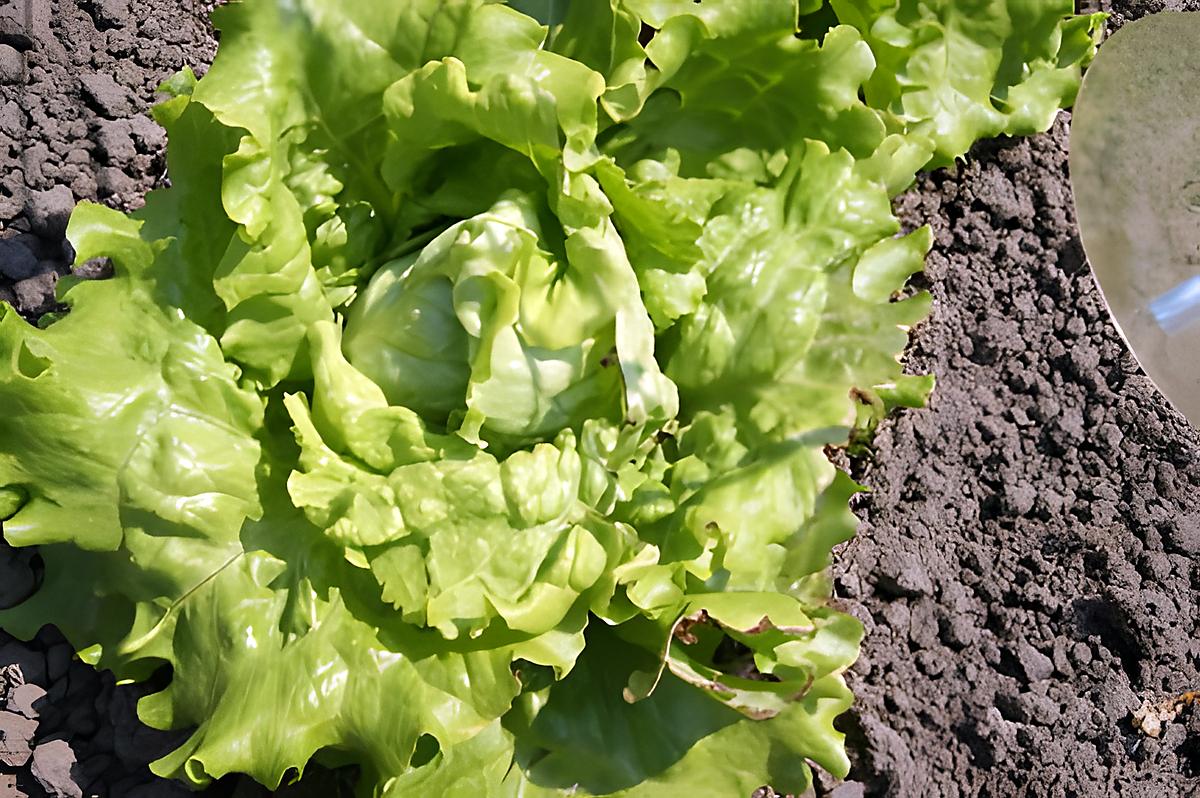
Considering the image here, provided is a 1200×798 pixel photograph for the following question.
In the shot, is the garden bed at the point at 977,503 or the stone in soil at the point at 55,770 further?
the garden bed at the point at 977,503

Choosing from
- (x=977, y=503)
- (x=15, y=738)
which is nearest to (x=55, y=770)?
(x=15, y=738)

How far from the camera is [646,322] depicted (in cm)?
185

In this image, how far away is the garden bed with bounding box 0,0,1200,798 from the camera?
92.8 inches

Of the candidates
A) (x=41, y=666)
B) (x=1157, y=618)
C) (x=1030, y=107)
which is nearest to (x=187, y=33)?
(x=41, y=666)

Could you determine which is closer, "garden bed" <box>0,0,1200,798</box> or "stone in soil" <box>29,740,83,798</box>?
"stone in soil" <box>29,740,83,798</box>

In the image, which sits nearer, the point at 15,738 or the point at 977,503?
the point at 15,738

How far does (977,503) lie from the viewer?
2.74 metres

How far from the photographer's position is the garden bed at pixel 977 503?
2.36 meters

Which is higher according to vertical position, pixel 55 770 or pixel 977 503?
pixel 977 503

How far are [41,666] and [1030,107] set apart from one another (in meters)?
2.75

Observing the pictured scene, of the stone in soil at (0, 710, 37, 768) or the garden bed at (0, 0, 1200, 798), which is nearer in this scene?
the stone in soil at (0, 710, 37, 768)

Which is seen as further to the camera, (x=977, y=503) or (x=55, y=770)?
(x=977, y=503)

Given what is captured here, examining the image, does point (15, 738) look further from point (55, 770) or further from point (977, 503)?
point (977, 503)

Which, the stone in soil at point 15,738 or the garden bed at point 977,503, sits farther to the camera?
the garden bed at point 977,503
